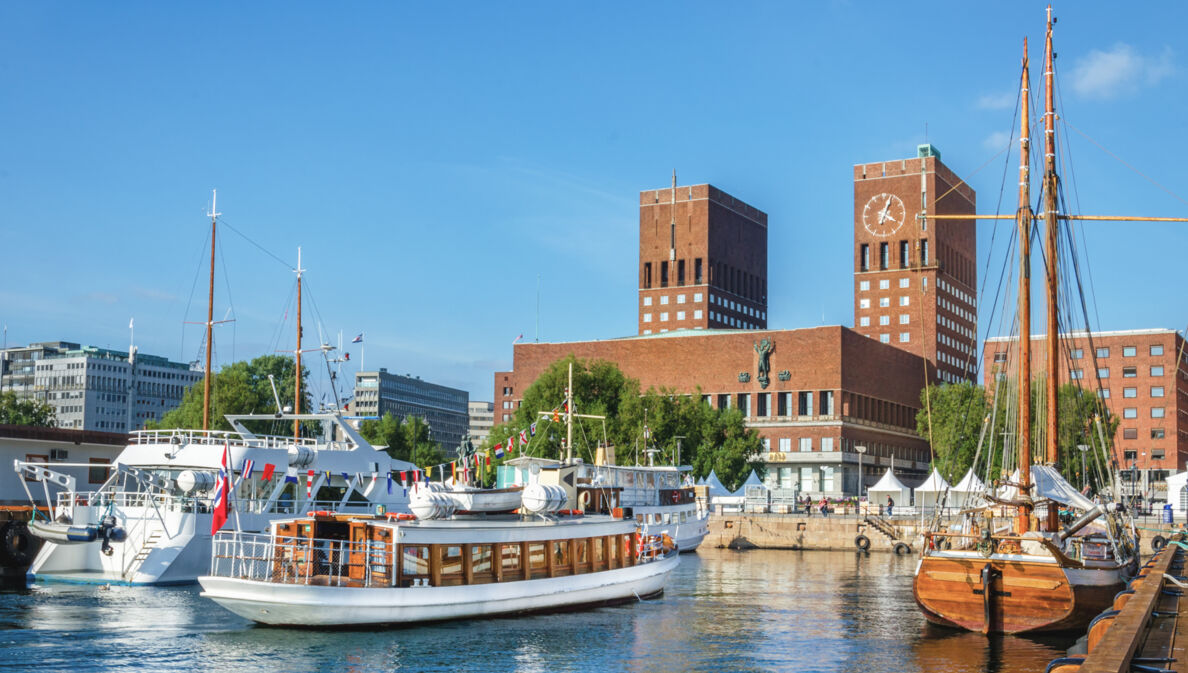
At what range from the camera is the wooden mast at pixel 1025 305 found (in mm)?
35281

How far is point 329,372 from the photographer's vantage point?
61000 millimetres

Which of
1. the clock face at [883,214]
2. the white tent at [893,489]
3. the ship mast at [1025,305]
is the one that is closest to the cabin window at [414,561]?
the ship mast at [1025,305]

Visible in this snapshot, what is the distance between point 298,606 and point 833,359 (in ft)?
337

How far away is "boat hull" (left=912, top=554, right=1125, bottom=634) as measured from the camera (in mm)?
30734

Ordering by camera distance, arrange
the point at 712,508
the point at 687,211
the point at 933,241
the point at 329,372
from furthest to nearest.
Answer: the point at 687,211, the point at 933,241, the point at 712,508, the point at 329,372

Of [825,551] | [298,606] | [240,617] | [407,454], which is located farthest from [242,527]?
[407,454]

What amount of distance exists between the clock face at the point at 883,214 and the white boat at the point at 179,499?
12692 centimetres

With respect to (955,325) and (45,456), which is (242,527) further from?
(955,325)

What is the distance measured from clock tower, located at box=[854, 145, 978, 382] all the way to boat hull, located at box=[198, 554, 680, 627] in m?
132

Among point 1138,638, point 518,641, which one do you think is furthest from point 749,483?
point 1138,638

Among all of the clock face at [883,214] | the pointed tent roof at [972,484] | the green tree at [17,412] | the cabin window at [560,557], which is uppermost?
the clock face at [883,214]

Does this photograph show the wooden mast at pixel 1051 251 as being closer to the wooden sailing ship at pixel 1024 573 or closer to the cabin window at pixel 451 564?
the wooden sailing ship at pixel 1024 573

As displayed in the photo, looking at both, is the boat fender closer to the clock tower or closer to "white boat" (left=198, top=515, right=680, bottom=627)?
"white boat" (left=198, top=515, right=680, bottom=627)

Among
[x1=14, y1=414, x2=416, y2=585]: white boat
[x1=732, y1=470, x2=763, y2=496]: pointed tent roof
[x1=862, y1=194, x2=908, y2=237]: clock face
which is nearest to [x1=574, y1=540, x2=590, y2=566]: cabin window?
[x1=14, y1=414, x2=416, y2=585]: white boat
